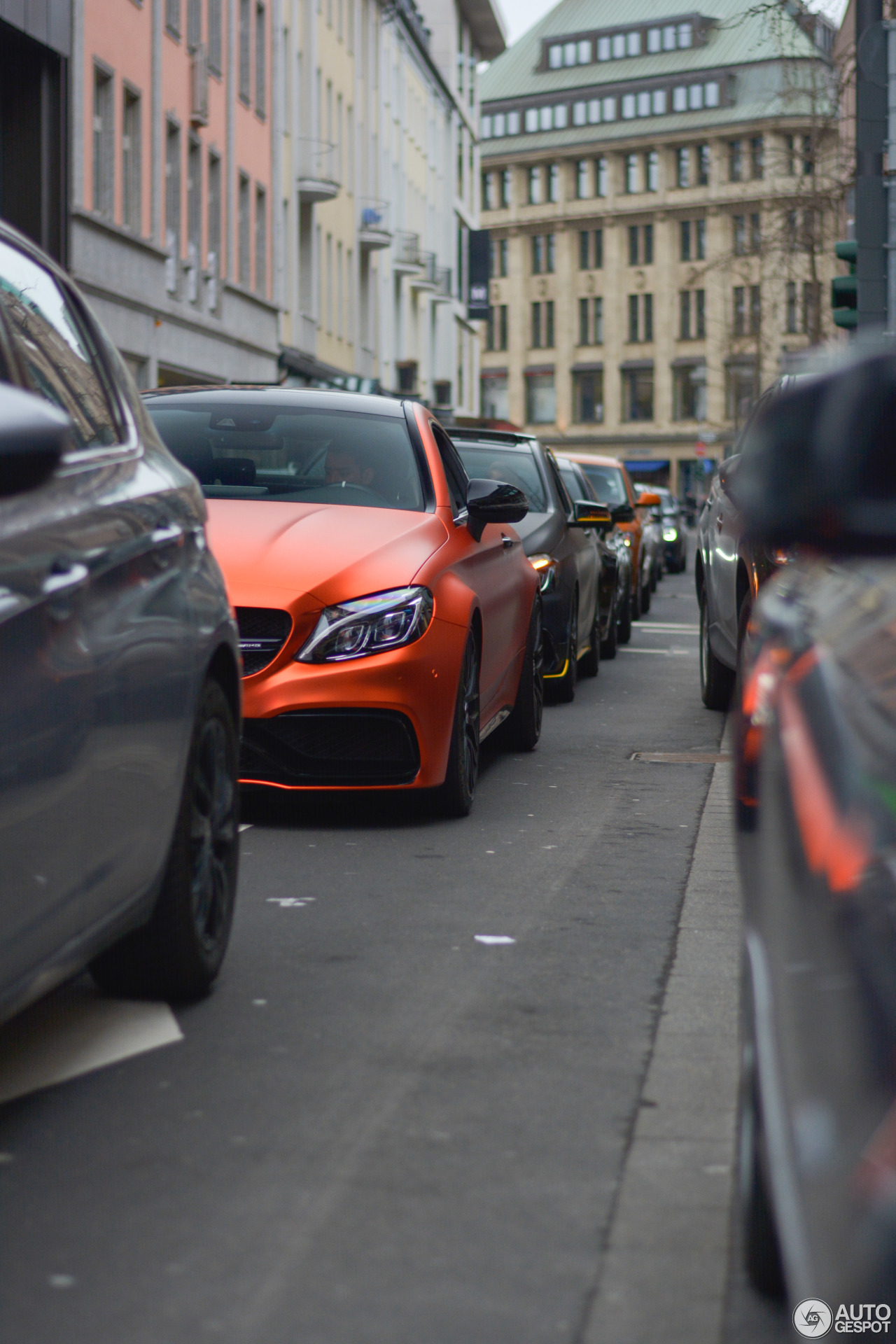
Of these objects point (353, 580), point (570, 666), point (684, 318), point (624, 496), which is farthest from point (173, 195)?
point (684, 318)

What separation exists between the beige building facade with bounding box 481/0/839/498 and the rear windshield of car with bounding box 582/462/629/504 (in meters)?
72.7

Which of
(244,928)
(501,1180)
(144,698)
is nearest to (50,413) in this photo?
(144,698)

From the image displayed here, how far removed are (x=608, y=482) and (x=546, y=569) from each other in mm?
11508

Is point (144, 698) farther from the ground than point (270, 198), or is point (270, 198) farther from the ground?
point (270, 198)

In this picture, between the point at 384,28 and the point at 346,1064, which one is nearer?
the point at 346,1064

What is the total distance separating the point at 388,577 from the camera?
7.30 metres

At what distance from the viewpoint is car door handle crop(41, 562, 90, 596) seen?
3570 millimetres

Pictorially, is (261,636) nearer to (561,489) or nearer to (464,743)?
(464,743)

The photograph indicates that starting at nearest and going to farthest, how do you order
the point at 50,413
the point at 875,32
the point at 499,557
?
1. the point at 50,413
2. the point at 499,557
3. the point at 875,32

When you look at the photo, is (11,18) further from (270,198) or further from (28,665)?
(28,665)

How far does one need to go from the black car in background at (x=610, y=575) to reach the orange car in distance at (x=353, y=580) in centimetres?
506

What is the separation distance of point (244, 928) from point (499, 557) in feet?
11.7

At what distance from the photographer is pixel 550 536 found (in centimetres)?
1218

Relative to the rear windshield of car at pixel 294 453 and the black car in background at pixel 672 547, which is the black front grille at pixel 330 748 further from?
the black car in background at pixel 672 547
